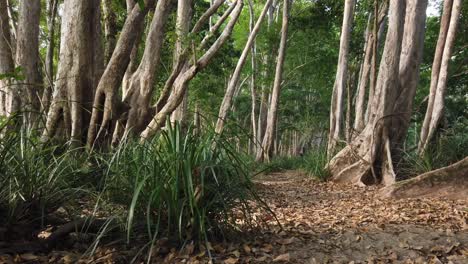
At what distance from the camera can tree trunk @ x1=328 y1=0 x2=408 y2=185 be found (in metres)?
7.38

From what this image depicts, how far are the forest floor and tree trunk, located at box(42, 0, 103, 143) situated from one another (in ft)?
9.61

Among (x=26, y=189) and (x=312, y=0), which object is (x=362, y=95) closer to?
(x=312, y=0)

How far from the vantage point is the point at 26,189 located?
2.77 m

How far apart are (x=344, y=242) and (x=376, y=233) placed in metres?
0.41

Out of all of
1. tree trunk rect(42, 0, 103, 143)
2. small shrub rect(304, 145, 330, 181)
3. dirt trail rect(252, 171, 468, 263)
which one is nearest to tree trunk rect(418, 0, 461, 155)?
small shrub rect(304, 145, 330, 181)

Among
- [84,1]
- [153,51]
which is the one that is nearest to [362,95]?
[153,51]

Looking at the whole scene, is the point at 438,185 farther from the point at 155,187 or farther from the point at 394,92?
the point at 155,187

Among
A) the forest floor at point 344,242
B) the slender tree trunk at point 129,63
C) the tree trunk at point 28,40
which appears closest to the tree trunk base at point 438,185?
the forest floor at point 344,242

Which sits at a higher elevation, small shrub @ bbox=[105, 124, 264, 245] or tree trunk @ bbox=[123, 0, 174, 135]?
tree trunk @ bbox=[123, 0, 174, 135]

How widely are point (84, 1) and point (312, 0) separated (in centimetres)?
1243

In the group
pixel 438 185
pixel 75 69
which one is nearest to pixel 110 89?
pixel 75 69

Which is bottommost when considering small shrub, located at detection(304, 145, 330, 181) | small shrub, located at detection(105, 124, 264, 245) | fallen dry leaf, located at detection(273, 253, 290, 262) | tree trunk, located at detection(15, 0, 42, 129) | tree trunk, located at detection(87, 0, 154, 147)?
small shrub, located at detection(304, 145, 330, 181)

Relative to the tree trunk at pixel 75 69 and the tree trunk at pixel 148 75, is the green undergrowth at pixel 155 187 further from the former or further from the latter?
the tree trunk at pixel 148 75

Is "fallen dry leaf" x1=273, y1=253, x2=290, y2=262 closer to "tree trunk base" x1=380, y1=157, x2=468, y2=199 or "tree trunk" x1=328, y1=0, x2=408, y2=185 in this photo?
"tree trunk base" x1=380, y1=157, x2=468, y2=199
